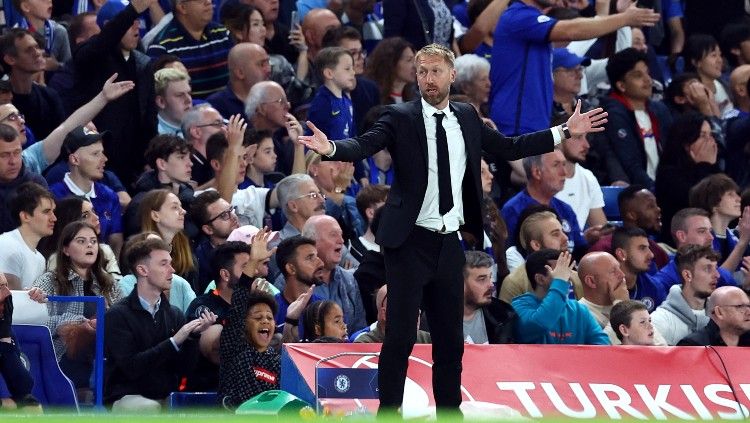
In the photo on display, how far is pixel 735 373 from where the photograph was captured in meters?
10.5

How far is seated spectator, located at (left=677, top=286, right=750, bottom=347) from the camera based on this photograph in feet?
39.8

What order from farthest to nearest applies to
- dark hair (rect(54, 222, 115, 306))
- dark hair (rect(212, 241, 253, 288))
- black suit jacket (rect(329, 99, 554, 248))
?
dark hair (rect(212, 241, 253, 288)) → dark hair (rect(54, 222, 115, 306)) → black suit jacket (rect(329, 99, 554, 248))

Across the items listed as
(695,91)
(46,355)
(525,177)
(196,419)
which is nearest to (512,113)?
(525,177)

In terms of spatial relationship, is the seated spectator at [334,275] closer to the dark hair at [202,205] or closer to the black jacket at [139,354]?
the dark hair at [202,205]

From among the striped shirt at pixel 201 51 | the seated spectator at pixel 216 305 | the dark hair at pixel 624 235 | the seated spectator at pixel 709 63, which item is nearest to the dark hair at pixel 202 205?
the seated spectator at pixel 216 305

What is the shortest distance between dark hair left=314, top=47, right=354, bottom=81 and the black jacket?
418 cm

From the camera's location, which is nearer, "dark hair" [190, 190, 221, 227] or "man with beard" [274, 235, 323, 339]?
"man with beard" [274, 235, 323, 339]

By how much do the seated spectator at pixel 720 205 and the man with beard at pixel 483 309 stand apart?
11.1 ft

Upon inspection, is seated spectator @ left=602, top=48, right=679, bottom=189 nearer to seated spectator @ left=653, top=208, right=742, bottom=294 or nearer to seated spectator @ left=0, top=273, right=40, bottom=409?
seated spectator @ left=653, top=208, right=742, bottom=294

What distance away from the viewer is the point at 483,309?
11.8 m

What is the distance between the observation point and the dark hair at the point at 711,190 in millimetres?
14484

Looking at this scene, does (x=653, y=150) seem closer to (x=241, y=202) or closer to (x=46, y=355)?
(x=241, y=202)

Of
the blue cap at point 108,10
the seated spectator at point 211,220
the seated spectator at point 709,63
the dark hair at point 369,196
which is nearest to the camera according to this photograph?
the seated spectator at point 211,220

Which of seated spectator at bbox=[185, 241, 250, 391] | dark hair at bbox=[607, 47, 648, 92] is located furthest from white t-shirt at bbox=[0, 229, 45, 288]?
dark hair at bbox=[607, 47, 648, 92]
